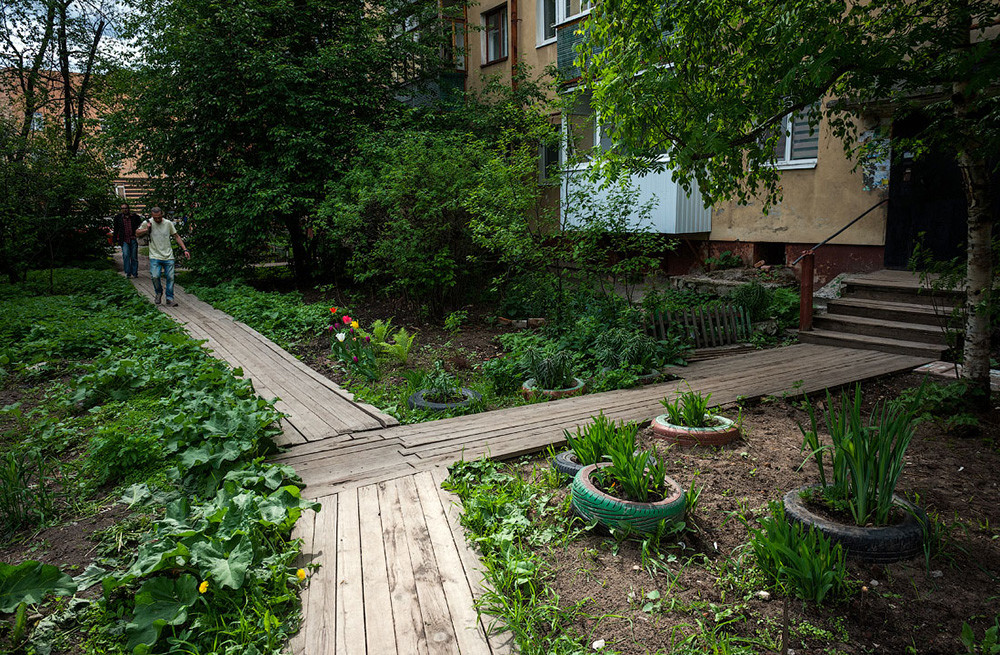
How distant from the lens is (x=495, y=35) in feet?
57.7

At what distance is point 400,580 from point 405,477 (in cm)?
108

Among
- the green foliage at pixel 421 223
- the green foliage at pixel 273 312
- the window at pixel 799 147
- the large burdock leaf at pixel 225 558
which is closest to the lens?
the large burdock leaf at pixel 225 558

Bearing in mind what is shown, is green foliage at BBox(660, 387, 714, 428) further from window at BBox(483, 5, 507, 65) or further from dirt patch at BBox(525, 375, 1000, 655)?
window at BBox(483, 5, 507, 65)

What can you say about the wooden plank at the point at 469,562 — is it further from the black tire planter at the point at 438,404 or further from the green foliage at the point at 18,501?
the green foliage at the point at 18,501

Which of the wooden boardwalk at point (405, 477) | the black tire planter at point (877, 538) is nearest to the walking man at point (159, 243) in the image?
the wooden boardwalk at point (405, 477)

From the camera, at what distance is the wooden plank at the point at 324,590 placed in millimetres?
2379

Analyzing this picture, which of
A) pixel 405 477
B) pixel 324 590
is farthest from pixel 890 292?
pixel 324 590

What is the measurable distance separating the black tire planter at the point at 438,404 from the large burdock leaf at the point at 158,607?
2975 mm

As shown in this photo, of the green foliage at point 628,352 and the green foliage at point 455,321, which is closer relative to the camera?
the green foliage at point 628,352

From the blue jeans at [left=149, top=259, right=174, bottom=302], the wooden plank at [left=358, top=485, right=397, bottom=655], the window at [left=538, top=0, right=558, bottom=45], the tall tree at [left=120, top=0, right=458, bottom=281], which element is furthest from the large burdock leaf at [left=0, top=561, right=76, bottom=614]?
the window at [left=538, top=0, right=558, bottom=45]

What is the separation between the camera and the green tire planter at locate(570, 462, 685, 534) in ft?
9.53

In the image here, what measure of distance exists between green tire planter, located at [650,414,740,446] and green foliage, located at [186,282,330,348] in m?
5.99

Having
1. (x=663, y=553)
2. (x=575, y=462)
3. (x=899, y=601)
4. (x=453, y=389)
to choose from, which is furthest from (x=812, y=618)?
(x=453, y=389)

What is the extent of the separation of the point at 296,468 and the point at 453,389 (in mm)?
1908
